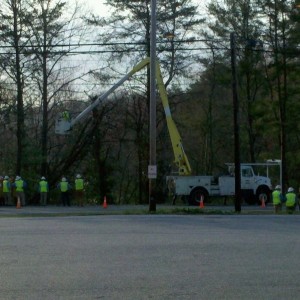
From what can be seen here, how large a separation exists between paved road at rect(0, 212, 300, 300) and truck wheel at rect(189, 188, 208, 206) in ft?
70.0

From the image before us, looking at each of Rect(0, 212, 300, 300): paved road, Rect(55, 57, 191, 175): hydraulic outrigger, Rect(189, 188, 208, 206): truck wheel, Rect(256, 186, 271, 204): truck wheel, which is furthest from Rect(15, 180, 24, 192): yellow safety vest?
Rect(0, 212, 300, 300): paved road

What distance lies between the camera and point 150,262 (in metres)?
15.5

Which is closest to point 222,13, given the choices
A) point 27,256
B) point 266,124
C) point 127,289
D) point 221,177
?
point 266,124

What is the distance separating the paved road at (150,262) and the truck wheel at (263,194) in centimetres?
2251

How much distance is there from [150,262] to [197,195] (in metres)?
30.7

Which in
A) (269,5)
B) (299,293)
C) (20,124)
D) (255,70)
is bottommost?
(299,293)

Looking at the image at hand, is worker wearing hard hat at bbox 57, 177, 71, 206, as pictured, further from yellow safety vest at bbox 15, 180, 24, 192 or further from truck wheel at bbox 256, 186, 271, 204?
truck wheel at bbox 256, 186, 271, 204

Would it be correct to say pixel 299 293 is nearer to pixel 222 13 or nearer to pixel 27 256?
pixel 27 256

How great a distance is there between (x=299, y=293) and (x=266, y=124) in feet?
140

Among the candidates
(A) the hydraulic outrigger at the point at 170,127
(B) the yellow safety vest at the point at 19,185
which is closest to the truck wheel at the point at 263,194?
(A) the hydraulic outrigger at the point at 170,127

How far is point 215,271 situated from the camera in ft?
46.6

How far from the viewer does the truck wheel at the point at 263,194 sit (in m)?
46.9

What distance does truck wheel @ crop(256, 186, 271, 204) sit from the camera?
154ft

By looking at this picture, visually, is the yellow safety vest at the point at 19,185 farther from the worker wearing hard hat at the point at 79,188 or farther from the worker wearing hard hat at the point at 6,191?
the worker wearing hard hat at the point at 79,188
